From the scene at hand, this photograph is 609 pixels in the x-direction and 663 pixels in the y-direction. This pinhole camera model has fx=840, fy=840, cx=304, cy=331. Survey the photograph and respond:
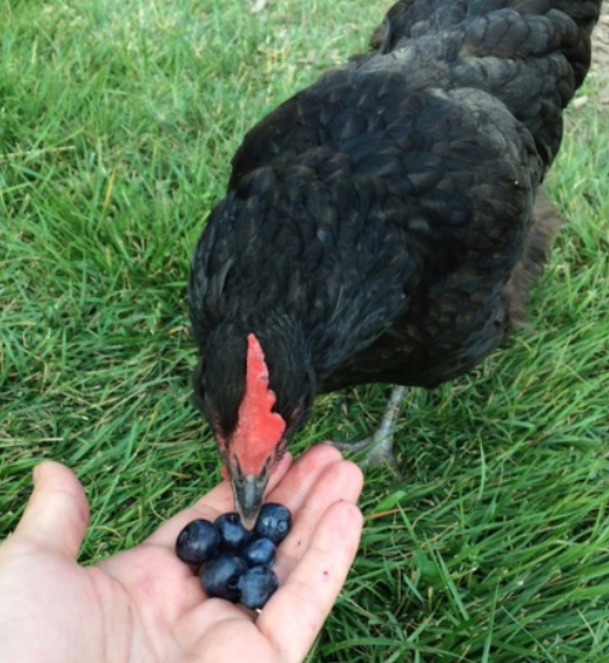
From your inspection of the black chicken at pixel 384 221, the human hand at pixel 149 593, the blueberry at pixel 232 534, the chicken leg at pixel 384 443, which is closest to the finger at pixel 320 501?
the human hand at pixel 149 593

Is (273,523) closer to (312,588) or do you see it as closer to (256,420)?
(312,588)

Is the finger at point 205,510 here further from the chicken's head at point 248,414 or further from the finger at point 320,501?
the chicken's head at point 248,414

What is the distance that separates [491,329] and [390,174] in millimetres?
738

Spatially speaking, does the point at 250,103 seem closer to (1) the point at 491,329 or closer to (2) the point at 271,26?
(2) the point at 271,26

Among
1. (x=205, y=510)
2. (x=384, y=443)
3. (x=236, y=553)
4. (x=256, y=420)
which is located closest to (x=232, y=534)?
(x=236, y=553)

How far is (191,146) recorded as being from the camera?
395 cm

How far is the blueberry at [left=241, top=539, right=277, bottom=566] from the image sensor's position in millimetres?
2223

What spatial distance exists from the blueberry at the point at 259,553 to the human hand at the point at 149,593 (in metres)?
0.07

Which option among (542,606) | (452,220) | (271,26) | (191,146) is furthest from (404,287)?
(271,26)

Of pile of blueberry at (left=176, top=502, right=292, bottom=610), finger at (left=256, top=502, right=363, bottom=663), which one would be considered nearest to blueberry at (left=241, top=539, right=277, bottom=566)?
pile of blueberry at (left=176, top=502, right=292, bottom=610)

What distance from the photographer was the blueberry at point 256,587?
213 cm

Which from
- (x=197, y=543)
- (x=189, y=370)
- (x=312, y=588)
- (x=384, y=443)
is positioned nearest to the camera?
(x=312, y=588)

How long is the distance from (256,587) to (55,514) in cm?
55

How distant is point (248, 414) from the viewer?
6.20 ft
